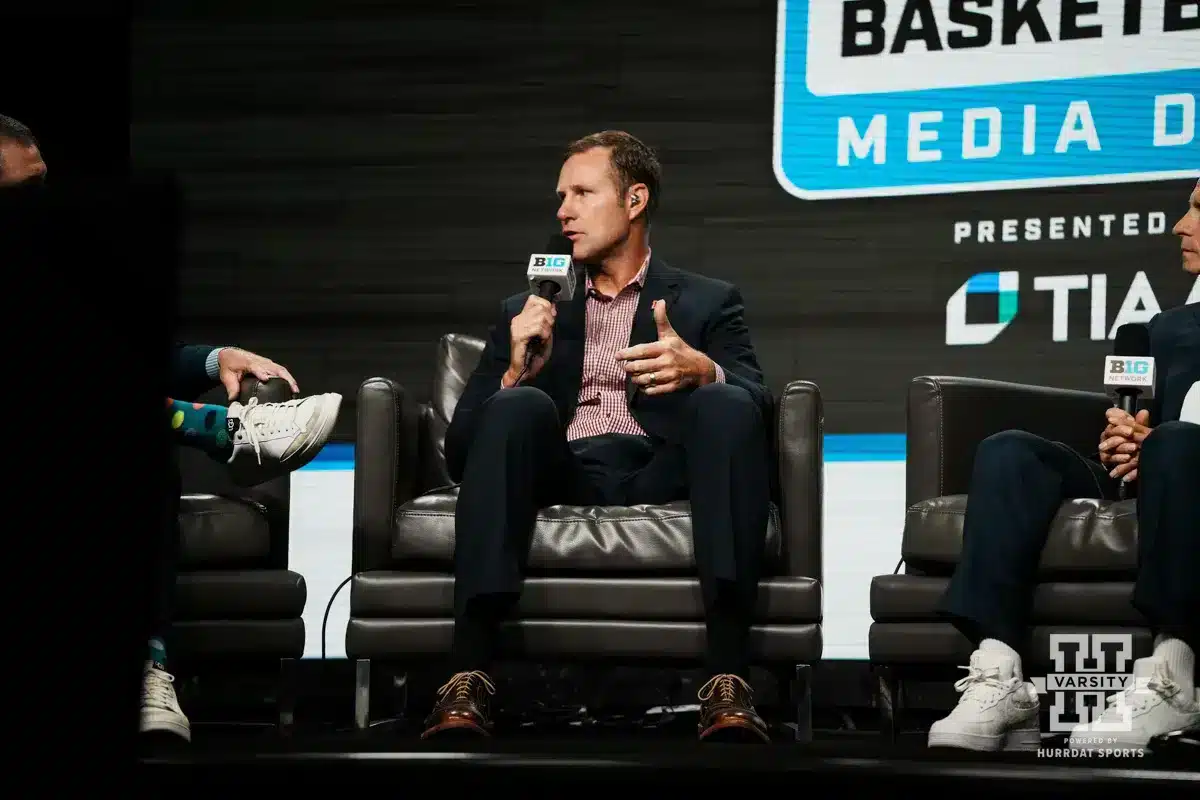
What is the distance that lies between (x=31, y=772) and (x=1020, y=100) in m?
3.34

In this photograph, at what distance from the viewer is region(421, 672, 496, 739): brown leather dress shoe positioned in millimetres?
2062

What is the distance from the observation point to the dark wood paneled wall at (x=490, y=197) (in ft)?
11.7

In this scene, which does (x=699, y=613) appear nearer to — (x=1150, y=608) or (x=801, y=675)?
(x=801, y=675)

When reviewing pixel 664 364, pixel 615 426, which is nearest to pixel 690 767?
pixel 664 364

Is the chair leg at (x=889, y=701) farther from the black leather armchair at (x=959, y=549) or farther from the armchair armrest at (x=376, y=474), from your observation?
the armchair armrest at (x=376, y=474)

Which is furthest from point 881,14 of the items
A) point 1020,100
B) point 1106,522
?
point 1106,522

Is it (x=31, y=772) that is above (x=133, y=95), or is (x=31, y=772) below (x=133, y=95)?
below

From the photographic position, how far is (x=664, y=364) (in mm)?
2488

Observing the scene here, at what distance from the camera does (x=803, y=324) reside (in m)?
3.61

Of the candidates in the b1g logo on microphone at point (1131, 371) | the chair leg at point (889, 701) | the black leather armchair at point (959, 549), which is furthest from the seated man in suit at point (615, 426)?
the b1g logo on microphone at point (1131, 371)

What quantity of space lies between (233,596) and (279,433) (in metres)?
0.38

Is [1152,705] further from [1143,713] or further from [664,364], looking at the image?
[664,364]

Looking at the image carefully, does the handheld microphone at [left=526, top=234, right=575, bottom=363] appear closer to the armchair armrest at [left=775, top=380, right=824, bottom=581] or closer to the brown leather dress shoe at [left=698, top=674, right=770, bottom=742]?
the armchair armrest at [left=775, top=380, right=824, bottom=581]

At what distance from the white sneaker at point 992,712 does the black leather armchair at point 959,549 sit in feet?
0.83
